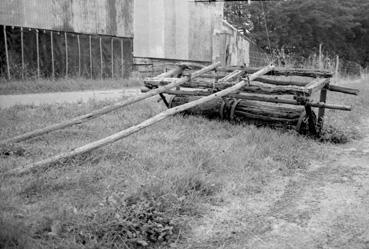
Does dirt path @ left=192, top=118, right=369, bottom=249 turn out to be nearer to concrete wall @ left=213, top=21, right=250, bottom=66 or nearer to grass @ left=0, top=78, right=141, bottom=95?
grass @ left=0, top=78, right=141, bottom=95

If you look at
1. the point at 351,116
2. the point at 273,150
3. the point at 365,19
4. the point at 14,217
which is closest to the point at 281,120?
the point at 273,150

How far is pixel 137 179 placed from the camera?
389cm

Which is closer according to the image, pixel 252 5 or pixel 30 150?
pixel 30 150

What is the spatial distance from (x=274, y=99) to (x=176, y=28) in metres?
14.6

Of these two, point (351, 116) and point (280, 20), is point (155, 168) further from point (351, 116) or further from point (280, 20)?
point (280, 20)

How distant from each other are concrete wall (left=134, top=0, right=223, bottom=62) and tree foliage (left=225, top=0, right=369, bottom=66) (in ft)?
39.8

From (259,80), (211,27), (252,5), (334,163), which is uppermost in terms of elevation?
(252,5)

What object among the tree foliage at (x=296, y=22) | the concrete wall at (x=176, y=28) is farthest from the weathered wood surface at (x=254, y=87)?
the tree foliage at (x=296, y=22)

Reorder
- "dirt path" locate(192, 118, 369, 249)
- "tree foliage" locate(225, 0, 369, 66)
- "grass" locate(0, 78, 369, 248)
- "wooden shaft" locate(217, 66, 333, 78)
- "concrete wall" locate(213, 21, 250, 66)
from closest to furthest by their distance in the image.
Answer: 1. "grass" locate(0, 78, 369, 248)
2. "dirt path" locate(192, 118, 369, 249)
3. "wooden shaft" locate(217, 66, 333, 78)
4. "concrete wall" locate(213, 21, 250, 66)
5. "tree foliage" locate(225, 0, 369, 66)

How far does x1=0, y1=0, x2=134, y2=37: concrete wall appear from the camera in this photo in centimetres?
1397

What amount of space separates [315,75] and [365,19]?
3767 cm

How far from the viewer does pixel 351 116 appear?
28.8ft

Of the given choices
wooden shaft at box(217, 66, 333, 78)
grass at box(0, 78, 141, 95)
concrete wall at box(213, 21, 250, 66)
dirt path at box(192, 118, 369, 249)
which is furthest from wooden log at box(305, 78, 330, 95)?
concrete wall at box(213, 21, 250, 66)

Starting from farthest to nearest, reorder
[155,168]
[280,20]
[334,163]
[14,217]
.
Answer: [280,20] → [334,163] → [155,168] → [14,217]
